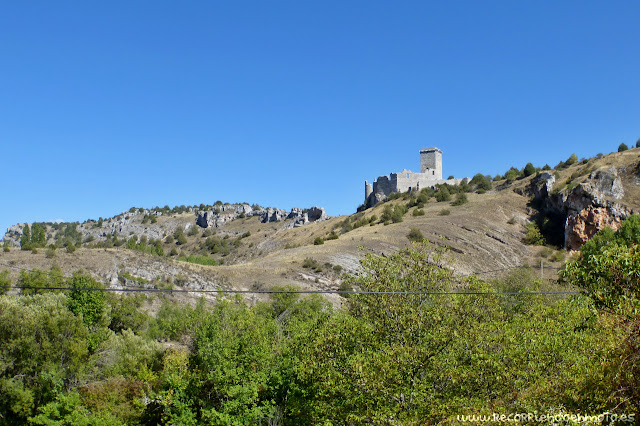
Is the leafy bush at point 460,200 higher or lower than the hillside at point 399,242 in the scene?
higher

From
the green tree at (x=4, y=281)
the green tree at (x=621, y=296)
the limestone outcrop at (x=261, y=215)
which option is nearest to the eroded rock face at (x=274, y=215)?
the limestone outcrop at (x=261, y=215)

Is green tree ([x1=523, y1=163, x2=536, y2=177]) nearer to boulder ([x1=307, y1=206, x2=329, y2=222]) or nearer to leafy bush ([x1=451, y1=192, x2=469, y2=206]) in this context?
leafy bush ([x1=451, y1=192, x2=469, y2=206])

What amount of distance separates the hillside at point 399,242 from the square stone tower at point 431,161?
17.0m

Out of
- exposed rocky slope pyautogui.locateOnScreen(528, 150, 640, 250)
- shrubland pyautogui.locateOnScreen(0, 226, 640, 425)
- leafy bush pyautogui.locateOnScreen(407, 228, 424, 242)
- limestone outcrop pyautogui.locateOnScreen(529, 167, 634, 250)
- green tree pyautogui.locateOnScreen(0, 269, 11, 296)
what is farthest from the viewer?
leafy bush pyautogui.locateOnScreen(407, 228, 424, 242)

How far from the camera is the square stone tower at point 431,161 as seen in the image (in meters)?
118

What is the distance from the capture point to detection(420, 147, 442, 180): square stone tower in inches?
4646

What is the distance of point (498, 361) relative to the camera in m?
14.9

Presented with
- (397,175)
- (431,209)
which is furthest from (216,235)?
(431,209)

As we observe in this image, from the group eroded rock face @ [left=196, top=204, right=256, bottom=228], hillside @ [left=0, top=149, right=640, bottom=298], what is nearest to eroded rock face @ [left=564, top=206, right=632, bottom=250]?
hillside @ [left=0, top=149, right=640, bottom=298]

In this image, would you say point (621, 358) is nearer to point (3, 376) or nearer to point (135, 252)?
point (3, 376)

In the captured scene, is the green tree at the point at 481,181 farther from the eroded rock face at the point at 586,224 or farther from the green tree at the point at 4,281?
the green tree at the point at 4,281

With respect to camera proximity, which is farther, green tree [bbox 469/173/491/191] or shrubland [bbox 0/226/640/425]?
green tree [bbox 469/173/491/191]

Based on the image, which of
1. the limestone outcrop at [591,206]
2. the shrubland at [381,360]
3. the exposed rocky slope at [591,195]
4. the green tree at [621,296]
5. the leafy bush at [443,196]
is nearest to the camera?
the green tree at [621,296]

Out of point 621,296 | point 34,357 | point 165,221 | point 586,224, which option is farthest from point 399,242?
point 165,221
